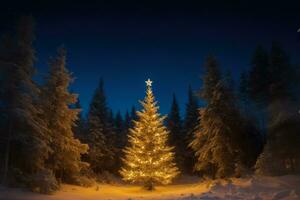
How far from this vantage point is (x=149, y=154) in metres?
29.7

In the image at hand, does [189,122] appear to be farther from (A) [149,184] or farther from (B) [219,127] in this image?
(A) [149,184]

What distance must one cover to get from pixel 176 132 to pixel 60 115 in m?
31.9

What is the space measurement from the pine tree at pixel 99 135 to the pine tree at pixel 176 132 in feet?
39.1

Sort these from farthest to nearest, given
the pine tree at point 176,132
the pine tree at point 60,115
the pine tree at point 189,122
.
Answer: the pine tree at point 189,122 → the pine tree at point 176,132 → the pine tree at point 60,115

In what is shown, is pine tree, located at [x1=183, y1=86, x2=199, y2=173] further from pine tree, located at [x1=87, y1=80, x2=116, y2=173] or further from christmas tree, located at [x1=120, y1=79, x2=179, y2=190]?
christmas tree, located at [x1=120, y1=79, x2=179, y2=190]

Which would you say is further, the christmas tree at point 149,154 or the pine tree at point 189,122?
the pine tree at point 189,122

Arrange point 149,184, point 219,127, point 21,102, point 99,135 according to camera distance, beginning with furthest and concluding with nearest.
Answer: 1. point 99,135
2. point 219,127
3. point 149,184
4. point 21,102

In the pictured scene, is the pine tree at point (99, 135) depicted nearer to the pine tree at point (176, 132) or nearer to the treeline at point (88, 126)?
the treeline at point (88, 126)

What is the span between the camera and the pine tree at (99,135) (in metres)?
39.8

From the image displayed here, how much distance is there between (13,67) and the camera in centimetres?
2095

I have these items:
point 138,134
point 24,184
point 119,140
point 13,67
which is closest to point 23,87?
point 13,67

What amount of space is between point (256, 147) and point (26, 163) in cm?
2249

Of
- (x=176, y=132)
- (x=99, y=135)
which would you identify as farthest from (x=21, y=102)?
(x=176, y=132)

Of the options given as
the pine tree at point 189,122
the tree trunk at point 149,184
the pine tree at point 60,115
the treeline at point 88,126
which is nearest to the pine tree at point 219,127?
the treeline at point 88,126
